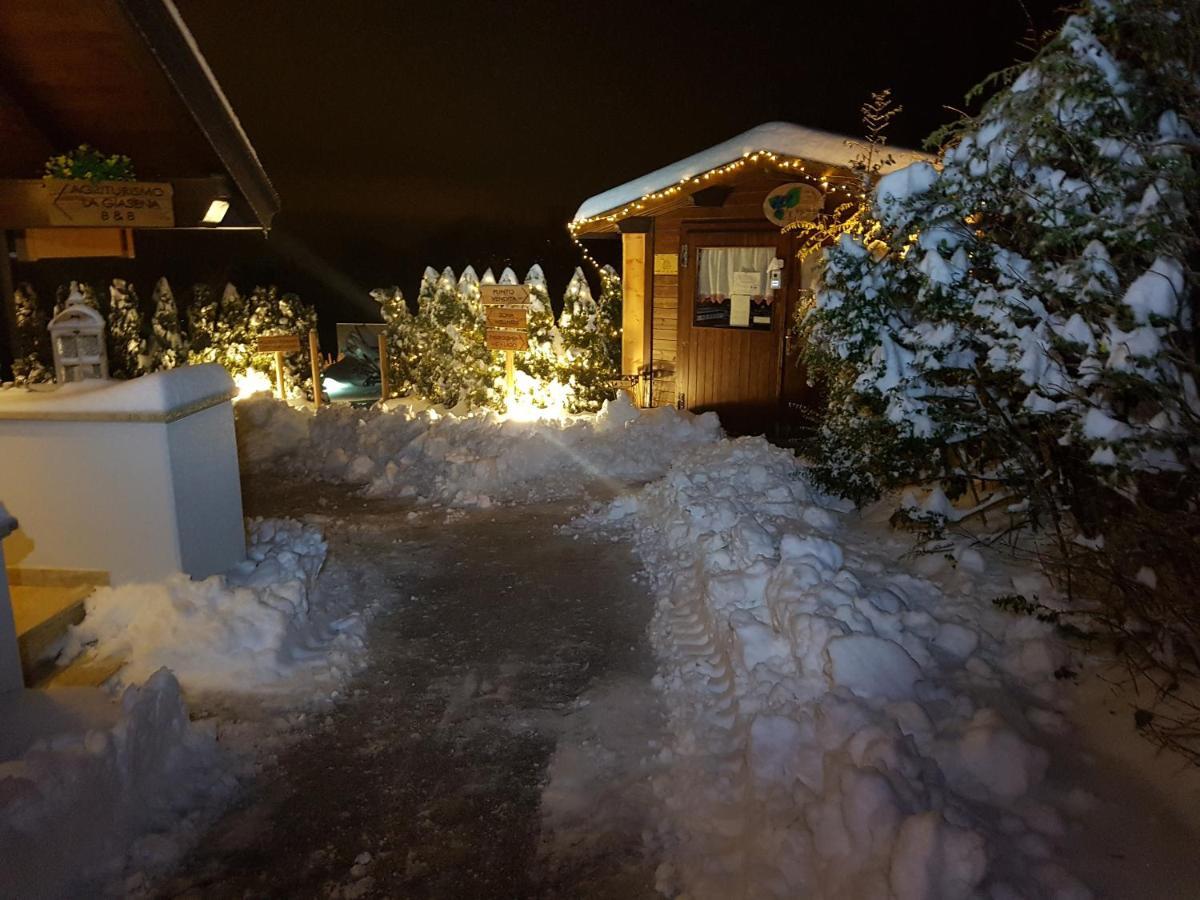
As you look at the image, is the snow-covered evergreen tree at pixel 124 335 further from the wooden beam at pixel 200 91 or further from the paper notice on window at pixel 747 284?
the paper notice on window at pixel 747 284

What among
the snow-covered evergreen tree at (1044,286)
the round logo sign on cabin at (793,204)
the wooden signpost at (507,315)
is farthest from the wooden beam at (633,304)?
the snow-covered evergreen tree at (1044,286)

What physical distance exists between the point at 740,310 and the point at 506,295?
142 inches

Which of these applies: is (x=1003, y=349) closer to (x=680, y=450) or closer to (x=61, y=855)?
(x=61, y=855)

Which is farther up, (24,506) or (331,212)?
(331,212)

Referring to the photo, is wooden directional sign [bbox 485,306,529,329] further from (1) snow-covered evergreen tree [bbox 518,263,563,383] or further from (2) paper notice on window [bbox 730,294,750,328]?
(2) paper notice on window [bbox 730,294,750,328]

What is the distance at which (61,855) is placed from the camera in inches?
134

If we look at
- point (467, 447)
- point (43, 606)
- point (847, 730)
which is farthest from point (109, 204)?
point (847, 730)

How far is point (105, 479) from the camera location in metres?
5.70

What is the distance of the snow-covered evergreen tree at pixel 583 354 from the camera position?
1364 centimetres

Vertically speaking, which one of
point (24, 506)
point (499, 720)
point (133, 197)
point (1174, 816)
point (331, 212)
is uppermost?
point (331, 212)

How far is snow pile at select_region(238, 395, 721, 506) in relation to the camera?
10156 millimetres

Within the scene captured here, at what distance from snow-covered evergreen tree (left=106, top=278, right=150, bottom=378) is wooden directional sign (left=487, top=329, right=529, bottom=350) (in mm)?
7685

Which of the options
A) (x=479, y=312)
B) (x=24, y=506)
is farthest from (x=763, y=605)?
(x=479, y=312)

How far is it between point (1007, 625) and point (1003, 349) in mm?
1626
